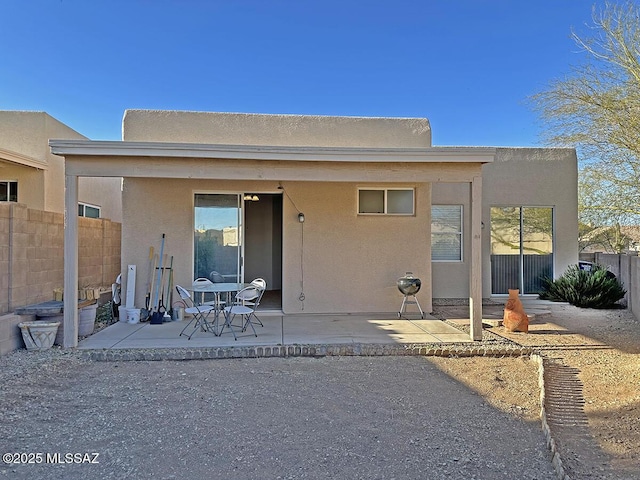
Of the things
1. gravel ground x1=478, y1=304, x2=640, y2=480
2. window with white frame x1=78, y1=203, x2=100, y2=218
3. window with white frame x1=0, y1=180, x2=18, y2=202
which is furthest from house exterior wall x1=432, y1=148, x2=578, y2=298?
window with white frame x1=0, y1=180, x2=18, y2=202

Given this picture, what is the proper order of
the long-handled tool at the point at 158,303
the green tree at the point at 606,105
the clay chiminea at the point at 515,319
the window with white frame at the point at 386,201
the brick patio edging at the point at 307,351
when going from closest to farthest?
1. the brick patio edging at the point at 307,351
2. the green tree at the point at 606,105
3. the clay chiminea at the point at 515,319
4. the long-handled tool at the point at 158,303
5. the window with white frame at the point at 386,201

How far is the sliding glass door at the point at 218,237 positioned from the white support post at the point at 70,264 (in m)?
2.48

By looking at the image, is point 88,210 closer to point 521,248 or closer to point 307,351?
point 307,351

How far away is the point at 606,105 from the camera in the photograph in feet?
21.8

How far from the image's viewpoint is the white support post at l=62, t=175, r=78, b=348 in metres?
5.77

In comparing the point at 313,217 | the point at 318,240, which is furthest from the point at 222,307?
the point at 313,217

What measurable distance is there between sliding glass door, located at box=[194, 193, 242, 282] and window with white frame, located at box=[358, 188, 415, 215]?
2.45m

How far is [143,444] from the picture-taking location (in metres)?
3.22

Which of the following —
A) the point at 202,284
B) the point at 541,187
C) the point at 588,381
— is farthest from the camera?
the point at 541,187

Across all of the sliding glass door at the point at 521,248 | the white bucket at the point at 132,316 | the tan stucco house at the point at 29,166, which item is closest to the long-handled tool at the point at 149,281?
the white bucket at the point at 132,316

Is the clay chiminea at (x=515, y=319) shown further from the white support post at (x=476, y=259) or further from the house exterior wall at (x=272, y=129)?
the house exterior wall at (x=272, y=129)

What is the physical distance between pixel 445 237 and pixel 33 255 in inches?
336

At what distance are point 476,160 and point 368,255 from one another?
295 cm

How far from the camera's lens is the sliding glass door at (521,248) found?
1107 cm
